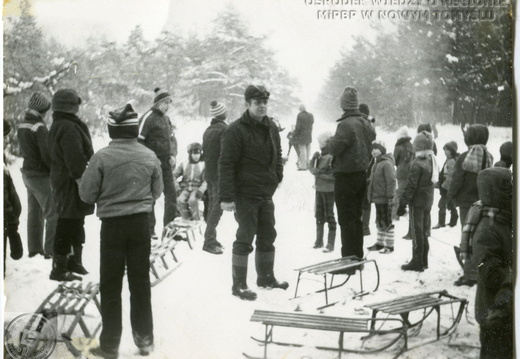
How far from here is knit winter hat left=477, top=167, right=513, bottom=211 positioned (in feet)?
13.2

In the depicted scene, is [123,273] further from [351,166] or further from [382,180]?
[382,180]

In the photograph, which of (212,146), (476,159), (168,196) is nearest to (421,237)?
(476,159)

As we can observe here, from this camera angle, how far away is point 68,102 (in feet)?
13.7

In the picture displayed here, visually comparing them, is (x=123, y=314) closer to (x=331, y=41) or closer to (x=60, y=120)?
(x=60, y=120)

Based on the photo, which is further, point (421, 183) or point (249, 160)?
point (421, 183)

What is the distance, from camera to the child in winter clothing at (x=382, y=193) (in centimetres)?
416

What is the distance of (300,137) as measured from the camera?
13.6 feet

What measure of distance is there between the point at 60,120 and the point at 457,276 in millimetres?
2496

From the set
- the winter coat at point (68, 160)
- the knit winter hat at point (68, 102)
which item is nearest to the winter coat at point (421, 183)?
the winter coat at point (68, 160)

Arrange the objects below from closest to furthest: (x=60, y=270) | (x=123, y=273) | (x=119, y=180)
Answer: (x=119, y=180), (x=123, y=273), (x=60, y=270)

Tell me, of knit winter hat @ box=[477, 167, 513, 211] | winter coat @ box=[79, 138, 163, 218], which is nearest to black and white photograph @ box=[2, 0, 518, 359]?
knit winter hat @ box=[477, 167, 513, 211]

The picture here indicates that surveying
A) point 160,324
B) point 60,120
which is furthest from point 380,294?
point 60,120

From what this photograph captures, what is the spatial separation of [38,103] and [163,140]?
78 centimetres

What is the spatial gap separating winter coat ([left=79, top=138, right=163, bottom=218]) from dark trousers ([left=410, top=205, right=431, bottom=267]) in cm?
156
